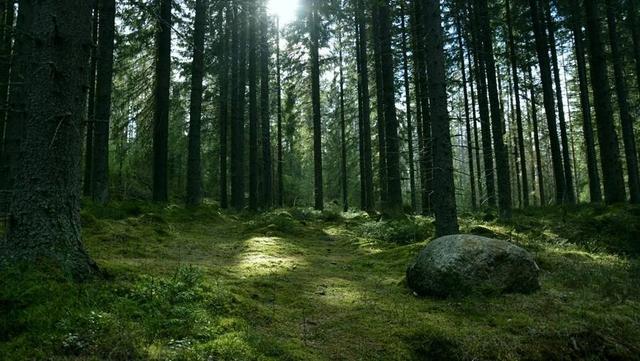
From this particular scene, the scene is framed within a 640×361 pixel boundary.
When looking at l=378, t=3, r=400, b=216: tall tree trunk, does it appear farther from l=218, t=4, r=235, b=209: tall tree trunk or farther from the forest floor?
l=218, t=4, r=235, b=209: tall tree trunk

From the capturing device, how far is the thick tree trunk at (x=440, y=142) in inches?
372

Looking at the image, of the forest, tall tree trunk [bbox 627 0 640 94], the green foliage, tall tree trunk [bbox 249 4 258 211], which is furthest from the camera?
tall tree trunk [bbox 627 0 640 94]

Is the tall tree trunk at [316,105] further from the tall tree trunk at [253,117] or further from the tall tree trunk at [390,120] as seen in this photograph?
the tall tree trunk at [390,120]

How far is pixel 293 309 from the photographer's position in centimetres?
605

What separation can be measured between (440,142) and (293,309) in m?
5.28

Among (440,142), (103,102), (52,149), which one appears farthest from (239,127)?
(52,149)

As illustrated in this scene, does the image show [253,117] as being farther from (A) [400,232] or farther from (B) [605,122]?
(B) [605,122]

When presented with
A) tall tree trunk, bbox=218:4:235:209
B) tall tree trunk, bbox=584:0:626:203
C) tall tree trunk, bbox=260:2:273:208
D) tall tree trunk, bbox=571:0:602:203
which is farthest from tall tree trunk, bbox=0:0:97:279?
tall tree trunk, bbox=571:0:602:203

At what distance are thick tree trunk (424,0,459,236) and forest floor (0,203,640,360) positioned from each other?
51.4 inches

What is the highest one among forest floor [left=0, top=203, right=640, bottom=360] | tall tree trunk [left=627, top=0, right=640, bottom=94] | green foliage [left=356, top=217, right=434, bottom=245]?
tall tree trunk [left=627, top=0, right=640, bottom=94]

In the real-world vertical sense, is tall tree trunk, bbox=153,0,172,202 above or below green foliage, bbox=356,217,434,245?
above

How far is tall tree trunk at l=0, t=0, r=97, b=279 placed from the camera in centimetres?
495

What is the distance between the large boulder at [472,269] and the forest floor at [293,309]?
0.73 ft

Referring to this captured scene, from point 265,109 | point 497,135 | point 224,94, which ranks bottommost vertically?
point 497,135
